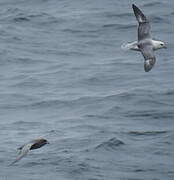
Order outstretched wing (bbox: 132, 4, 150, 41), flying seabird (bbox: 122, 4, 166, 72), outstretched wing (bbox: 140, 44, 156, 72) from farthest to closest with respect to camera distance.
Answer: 1. outstretched wing (bbox: 132, 4, 150, 41)
2. flying seabird (bbox: 122, 4, 166, 72)
3. outstretched wing (bbox: 140, 44, 156, 72)

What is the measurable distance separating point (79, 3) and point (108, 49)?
628 centimetres

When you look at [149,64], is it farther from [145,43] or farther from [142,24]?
[142,24]

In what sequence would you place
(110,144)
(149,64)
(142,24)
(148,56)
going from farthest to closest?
(142,24) → (110,144) → (148,56) → (149,64)

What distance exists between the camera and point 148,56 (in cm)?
2138

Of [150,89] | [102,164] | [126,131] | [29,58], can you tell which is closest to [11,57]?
[29,58]

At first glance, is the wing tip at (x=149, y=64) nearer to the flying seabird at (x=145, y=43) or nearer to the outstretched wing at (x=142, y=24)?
the flying seabird at (x=145, y=43)

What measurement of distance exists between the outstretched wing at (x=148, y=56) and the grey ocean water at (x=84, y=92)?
6.70 ft

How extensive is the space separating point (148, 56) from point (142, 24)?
3.49 feet

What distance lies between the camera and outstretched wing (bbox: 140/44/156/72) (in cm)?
2085

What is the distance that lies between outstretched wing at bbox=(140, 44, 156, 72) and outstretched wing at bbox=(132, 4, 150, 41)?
386 millimetres

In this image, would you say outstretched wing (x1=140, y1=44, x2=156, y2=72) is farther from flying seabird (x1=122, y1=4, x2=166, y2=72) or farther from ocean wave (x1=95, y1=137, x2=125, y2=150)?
ocean wave (x1=95, y1=137, x2=125, y2=150)

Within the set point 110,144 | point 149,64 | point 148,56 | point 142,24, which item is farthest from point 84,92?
point 149,64

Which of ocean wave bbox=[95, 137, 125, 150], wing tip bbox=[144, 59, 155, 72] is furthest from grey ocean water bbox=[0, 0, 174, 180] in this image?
wing tip bbox=[144, 59, 155, 72]

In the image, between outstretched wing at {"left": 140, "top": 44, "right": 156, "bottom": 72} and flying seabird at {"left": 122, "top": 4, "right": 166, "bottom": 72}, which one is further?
flying seabird at {"left": 122, "top": 4, "right": 166, "bottom": 72}
